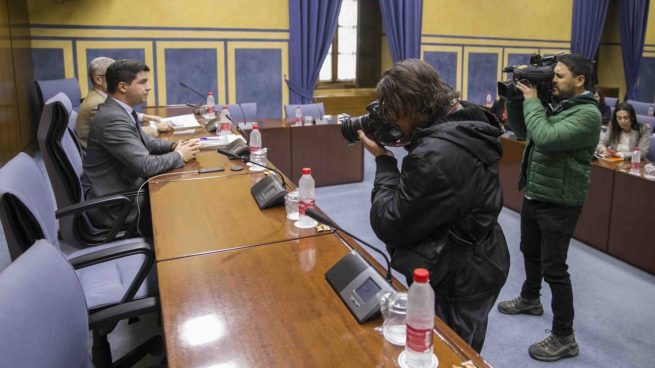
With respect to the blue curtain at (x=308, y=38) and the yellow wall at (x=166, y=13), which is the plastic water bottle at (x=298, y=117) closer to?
the blue curtain at (x=308, y=38)

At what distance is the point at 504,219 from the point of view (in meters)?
4.31

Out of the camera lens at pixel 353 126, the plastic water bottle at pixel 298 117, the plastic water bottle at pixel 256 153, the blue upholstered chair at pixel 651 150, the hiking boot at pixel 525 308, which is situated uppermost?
the camera lens at pixel 353 126

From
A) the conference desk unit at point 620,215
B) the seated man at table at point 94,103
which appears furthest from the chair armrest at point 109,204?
the conference desk unit at point 620,215

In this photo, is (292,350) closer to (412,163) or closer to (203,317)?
(203,317)

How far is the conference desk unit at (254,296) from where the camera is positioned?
43.6 inches

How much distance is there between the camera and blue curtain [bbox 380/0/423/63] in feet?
23.7

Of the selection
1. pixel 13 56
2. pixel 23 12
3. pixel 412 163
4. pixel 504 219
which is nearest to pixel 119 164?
pixel 412 163

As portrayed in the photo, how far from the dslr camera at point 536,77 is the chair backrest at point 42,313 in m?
1.90

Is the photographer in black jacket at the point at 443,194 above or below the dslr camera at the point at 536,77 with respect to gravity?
below

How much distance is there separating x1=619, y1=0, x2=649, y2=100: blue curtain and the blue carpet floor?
22.7ft

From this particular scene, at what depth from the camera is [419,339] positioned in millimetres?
1050

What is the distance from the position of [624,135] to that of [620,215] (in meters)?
0.96

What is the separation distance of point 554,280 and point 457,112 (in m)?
1.24

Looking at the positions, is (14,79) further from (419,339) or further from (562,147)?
(419,339)
